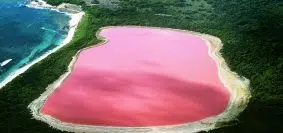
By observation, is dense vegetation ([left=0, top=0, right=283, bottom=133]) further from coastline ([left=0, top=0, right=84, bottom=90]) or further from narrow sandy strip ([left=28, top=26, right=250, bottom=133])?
coastline ([left=0, top=0, right=84, bottom=90])

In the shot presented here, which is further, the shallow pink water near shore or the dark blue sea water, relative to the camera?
the dark blue sea water

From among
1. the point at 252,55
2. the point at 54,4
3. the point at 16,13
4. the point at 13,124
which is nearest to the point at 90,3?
the point at 54,4

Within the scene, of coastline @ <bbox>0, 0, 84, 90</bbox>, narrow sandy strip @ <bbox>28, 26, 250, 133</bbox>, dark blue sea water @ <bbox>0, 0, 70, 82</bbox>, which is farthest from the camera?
dark blue sea water @ <bbox>0, 0, 70, 82</bbox>

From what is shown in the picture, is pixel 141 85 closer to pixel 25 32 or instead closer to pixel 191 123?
pixel 191 123

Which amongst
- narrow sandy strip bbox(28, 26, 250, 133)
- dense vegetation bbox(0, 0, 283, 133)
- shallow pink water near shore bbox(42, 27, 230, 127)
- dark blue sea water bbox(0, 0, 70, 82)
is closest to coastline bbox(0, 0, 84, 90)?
dark blue sea water bbox(0, 0, 70, 82)

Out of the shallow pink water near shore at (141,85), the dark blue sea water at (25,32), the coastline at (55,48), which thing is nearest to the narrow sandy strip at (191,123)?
the shallow pink water near shore at (141,85)

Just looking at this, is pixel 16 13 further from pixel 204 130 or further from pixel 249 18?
pixel 204 130
